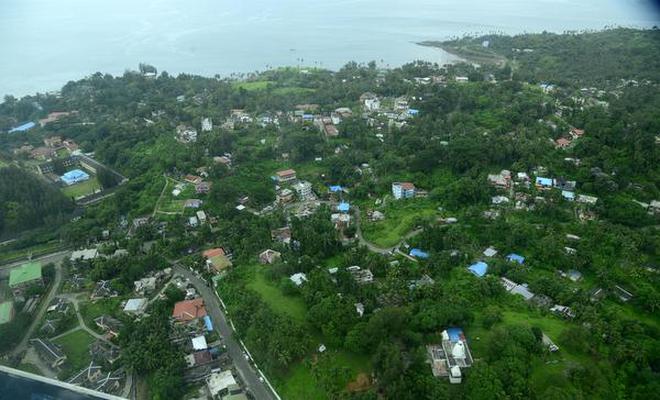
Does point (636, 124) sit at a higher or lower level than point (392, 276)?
higher

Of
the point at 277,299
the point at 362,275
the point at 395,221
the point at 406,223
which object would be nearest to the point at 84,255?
the point at 277,299

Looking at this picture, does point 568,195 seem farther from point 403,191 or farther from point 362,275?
point 362,275

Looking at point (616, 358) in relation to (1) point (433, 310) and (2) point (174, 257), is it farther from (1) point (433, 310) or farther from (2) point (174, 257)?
(2) point (174, 257)

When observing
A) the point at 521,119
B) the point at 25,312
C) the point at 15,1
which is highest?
the point at 15,1

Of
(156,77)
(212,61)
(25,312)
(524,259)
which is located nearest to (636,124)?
(524,259)

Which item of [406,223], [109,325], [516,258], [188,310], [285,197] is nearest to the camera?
[109,325]

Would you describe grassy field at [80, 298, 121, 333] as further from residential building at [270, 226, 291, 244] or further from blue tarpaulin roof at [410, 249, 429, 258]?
blue tarpaulin roof at [410, 249, 429, 258]
